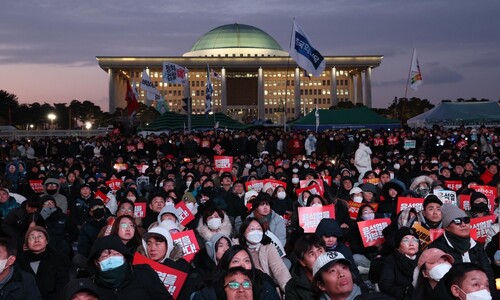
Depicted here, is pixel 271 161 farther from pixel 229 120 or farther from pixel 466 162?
pixel 229 120

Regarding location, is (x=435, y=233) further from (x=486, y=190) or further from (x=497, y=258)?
(x=486, y=190)

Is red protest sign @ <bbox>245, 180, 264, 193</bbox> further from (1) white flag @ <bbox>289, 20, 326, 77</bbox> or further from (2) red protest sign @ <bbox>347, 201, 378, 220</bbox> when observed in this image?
(1) white flag @ <bbox>289, 20, 326, 77</bbox>

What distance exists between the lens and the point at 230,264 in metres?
4.48

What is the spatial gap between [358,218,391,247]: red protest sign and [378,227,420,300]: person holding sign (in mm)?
1734

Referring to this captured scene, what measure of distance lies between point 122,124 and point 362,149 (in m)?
21.5

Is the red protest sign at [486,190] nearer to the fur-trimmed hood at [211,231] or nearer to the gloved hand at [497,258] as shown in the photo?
the gloved hand at [497,258]

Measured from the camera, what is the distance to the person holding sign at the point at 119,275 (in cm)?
431

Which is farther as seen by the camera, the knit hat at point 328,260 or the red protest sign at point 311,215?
the red protest sign at point 311,215

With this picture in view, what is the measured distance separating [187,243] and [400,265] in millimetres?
2180

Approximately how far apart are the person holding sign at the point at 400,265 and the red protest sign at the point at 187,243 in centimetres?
199

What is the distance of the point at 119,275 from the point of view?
4.34 m

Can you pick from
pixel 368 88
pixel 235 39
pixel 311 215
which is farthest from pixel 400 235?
pixel 235 39

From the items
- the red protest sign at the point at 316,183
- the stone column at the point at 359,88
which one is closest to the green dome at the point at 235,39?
the stone column at the point at 359,88

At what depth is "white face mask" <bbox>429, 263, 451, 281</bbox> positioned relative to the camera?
3.87m
